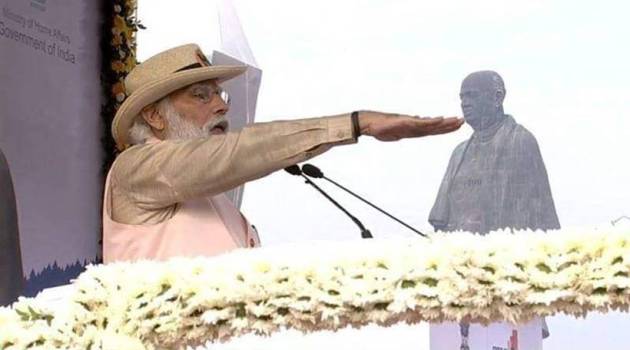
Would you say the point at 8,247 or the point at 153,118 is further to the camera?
the point at 153,118

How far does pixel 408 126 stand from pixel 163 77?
101 cm

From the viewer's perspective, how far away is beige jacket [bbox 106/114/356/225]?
2.27 metres

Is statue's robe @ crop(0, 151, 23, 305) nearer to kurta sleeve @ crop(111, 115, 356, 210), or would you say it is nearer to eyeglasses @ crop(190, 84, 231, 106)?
kurta sleeve @ crop(111, 115, 356, 210)

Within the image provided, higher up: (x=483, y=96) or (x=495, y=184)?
(x=483, y=96)

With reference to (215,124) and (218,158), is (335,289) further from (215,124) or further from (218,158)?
(215,124)

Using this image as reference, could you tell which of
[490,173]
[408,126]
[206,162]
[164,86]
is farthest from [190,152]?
[490,173]

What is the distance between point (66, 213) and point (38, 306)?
2914 millimetres

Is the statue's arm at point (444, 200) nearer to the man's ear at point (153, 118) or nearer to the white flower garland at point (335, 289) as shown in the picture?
the man's ear at point (153, 118)

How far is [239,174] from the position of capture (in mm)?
2379

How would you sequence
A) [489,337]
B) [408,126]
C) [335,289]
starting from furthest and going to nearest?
[408,126]
[489,337]
[335,289]

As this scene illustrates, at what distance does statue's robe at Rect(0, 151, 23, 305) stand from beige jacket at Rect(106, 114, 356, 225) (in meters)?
0.65

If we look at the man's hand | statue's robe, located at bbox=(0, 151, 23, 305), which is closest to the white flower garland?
statue's robe, located at bbox=(0, 151, 23, 305)

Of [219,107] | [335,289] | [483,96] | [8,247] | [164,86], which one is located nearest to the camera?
[335,289]

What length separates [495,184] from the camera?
4.66 m
